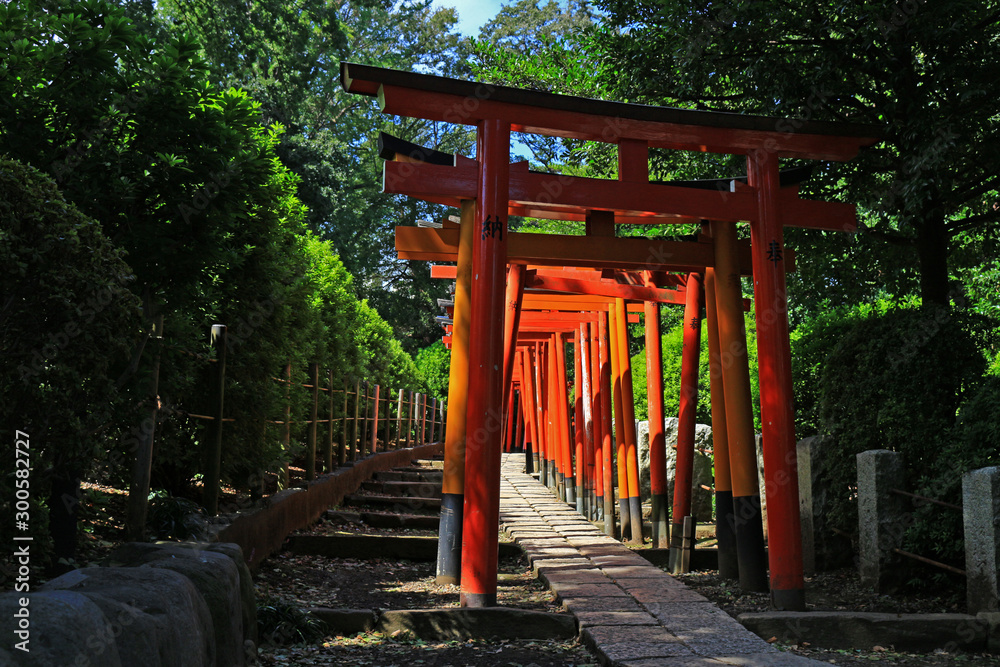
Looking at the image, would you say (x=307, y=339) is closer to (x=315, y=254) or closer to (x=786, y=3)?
(x=315, y=254)

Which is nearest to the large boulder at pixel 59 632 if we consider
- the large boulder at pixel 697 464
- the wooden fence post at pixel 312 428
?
the wooden fence post at pixel 312 428

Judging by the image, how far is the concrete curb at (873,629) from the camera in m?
4.85

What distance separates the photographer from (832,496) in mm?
7230

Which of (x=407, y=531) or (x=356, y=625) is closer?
(x=356, y=625)

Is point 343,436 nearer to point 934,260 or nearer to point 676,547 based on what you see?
point 676,547

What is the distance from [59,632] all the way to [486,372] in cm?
356

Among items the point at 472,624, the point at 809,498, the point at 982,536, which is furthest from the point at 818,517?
the point at 472,624

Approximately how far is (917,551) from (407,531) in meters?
5.36

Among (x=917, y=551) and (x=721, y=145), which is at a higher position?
(x=721, y=145)

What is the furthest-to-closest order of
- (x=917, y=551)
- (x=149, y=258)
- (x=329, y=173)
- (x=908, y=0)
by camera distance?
(x=329, y=173) → (x=908, y=0) → (x=917, y=551) → (x=149, y=258)

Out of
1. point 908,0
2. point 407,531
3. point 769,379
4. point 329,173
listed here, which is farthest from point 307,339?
point 329,173

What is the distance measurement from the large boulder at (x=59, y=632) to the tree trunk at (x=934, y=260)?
745 cm

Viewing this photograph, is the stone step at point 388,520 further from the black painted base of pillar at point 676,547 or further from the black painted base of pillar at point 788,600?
the black painted base of pillar at point 788,600

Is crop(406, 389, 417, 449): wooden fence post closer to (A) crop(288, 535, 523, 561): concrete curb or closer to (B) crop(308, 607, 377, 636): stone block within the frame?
(A) crop(288, 535, 523, 561): concrete curb
